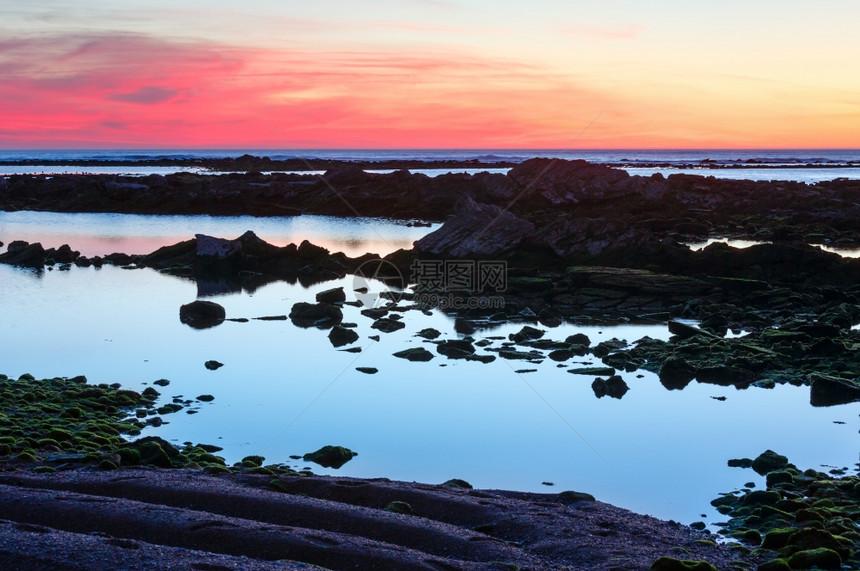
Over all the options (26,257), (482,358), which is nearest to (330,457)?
(482,358)

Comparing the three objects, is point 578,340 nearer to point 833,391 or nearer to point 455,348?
point 455,348

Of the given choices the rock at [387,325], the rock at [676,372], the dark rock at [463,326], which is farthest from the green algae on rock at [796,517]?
the rock at [387,325]

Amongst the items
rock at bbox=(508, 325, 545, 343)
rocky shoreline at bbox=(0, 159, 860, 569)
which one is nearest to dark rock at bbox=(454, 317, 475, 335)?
rocky shoreline at bbox=(0, 159, 860, 569)

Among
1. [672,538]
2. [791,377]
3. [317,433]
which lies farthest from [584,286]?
[672,538]

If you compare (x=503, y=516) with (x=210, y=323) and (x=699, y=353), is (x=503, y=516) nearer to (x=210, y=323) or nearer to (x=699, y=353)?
(x=699, y=353)

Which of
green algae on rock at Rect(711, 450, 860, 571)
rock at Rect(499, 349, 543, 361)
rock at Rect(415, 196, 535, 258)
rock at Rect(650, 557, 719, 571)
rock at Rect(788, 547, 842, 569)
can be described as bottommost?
rock at Rect(499, 349, 543, 361)

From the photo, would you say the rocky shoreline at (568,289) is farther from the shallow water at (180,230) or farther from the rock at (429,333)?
the shallow water at (180,230)

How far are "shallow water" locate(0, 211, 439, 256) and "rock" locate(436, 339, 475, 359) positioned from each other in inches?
839

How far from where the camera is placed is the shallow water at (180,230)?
5322 cm

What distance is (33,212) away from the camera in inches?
3086

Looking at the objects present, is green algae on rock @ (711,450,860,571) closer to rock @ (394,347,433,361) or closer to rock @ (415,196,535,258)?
rock @ (394,347,433,361)

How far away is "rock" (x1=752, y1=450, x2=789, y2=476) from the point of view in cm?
1630

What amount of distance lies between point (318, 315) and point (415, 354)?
674 cm

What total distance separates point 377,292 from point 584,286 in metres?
9.17
